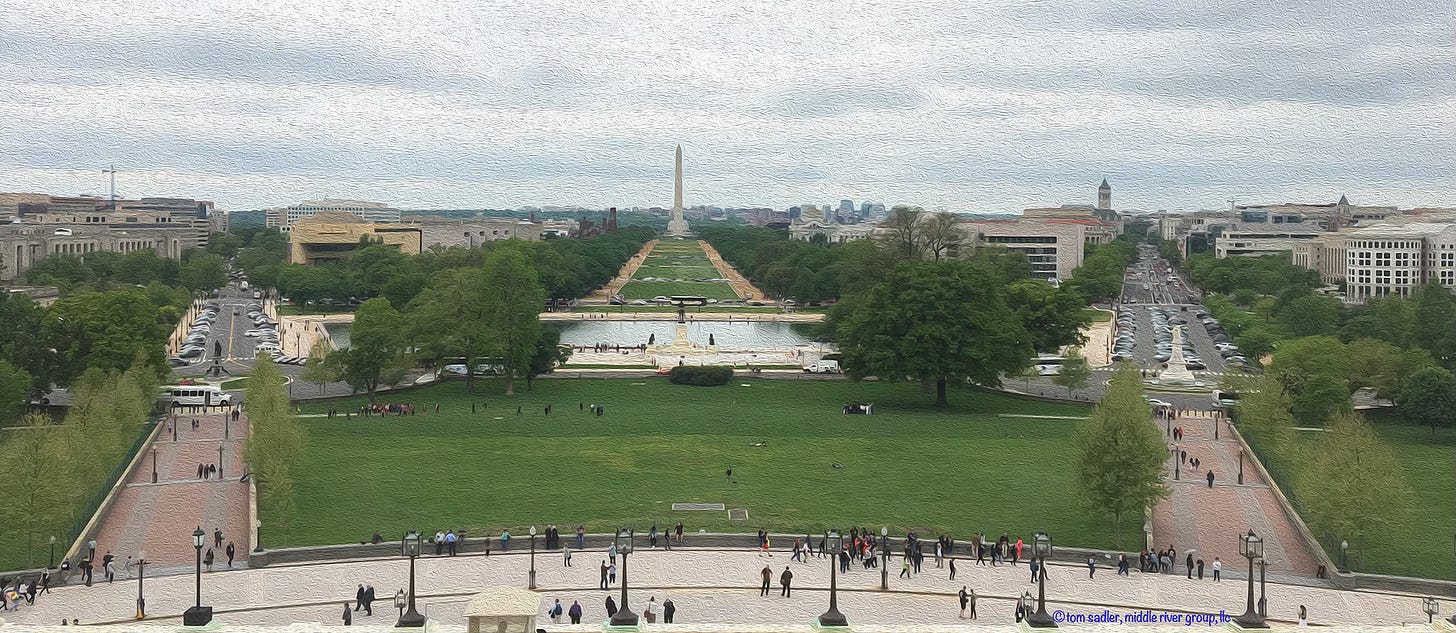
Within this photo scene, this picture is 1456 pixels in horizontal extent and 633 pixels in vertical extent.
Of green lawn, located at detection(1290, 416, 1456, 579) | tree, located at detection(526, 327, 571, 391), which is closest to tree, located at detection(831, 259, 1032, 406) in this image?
green lawn, located at detection(1290, 416, 1456, 579)

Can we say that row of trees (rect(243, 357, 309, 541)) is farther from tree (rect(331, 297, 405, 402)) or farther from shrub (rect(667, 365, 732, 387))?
shrub (rect(667, 365, 732, 387))

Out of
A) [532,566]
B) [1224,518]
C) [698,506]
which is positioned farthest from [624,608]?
[1224,518]

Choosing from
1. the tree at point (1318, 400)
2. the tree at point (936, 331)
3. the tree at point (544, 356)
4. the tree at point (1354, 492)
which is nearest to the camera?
the tree at point (1354, 492)

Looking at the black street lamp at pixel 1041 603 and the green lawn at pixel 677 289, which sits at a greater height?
the green lawn at pixel 677 289

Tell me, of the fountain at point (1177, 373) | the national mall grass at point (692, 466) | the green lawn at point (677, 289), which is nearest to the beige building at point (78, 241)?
the green lawn at point (677, 289)

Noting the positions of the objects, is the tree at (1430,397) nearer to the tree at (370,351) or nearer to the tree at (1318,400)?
the tree at (1318,400)

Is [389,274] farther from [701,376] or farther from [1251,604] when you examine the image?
[1251,604]

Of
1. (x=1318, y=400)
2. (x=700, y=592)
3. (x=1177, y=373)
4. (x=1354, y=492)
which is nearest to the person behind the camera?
(x=700, y=592)
